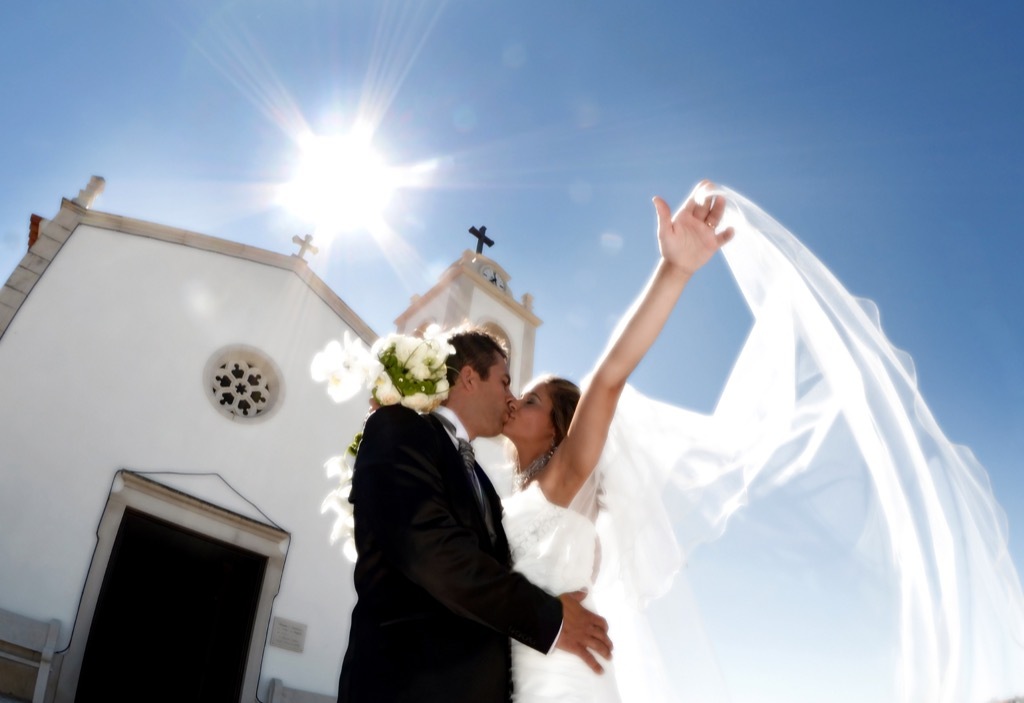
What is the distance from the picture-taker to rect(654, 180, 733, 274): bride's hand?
93.2 inches

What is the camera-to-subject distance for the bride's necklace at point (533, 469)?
291cm

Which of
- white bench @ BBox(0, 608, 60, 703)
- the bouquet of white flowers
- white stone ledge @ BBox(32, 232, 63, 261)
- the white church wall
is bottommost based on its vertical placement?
white bench @ BBox(0, 608, 60, 703)

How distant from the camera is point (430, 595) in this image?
76.2 inches

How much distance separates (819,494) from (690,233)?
1249 mm

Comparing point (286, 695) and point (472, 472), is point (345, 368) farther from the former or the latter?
point (286, 695)

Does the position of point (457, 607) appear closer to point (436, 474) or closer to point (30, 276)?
point (436, 474)

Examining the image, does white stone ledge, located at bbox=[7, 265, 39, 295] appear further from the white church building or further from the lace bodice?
the lace bodice

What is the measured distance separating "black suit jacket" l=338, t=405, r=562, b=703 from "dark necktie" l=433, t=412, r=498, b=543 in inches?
5.6

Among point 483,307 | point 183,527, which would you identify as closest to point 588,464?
point 183,527

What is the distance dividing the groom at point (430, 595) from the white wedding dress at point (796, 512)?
0.28 m

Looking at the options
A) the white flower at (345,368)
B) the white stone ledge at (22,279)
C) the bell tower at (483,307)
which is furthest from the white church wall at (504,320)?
the white flower at (345,368)

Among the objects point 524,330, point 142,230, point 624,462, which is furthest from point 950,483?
point 524,330

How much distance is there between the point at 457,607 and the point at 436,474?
1.30 ft

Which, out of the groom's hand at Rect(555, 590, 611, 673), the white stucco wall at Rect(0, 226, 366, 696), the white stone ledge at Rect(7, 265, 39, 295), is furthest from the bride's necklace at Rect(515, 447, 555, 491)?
the white stone ledge at Rect(7, 265, 39, 295)
